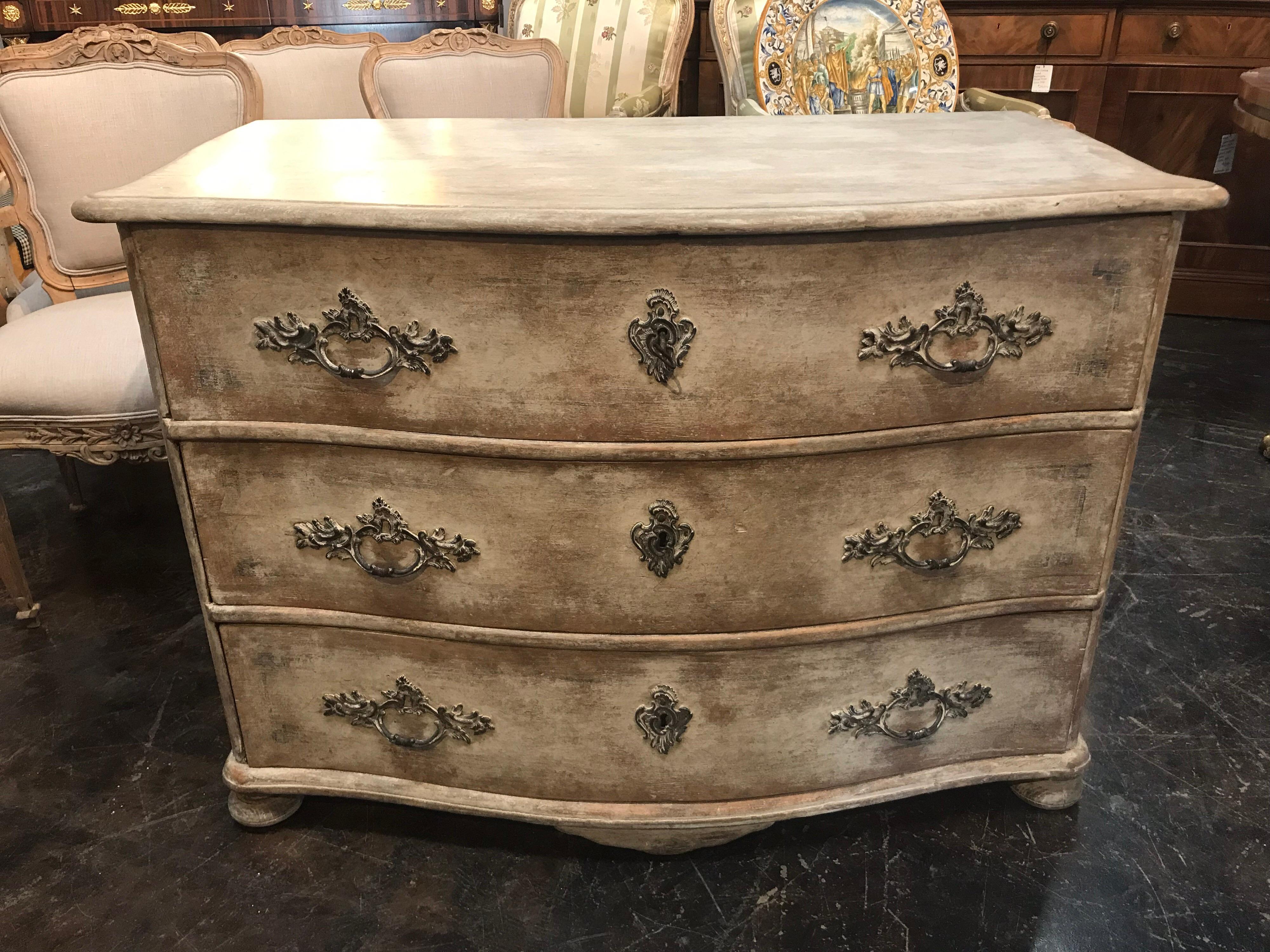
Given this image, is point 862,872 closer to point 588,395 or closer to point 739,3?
point 588,395

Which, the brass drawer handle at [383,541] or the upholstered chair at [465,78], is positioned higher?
the upholstered chair at [465,78]

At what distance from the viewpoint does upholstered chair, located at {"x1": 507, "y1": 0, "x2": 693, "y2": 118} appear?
2.76 meters

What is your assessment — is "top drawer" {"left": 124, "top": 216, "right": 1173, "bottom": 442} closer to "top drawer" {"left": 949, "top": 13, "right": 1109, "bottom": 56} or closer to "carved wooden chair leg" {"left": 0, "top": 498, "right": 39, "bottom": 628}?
"carved wooden chair leg" {"left": 0, "top": 498, "right": 39, "bottom": 628}

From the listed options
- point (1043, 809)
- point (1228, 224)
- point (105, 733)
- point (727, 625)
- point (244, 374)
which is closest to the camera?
point (244, 374)

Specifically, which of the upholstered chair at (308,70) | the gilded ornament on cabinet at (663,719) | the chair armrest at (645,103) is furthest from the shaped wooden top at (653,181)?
the chair armrest at (645,103)

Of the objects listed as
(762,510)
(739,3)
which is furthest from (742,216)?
(739,3)

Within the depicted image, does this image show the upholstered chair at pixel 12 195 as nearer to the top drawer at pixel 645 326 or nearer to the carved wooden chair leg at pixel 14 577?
the carved wooden chair leg at pixel 14 577

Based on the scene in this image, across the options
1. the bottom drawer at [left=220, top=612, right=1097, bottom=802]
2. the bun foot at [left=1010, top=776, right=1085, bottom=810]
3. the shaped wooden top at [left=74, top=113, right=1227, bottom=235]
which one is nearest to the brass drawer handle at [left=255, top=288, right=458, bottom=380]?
the shaped wooden top at [left=74, top=113, right=1227, bottom=235]

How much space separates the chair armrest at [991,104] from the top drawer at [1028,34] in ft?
2.51

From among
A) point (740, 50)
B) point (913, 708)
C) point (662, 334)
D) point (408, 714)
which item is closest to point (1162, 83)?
point (740, 50)

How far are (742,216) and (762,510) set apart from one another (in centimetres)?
37

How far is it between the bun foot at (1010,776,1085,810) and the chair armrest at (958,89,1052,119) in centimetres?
118

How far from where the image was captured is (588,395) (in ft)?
3.85

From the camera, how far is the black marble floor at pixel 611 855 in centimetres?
142
